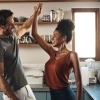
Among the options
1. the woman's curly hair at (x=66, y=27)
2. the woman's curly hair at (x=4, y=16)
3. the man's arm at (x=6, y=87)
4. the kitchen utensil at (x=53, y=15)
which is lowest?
the man's arm at (x=6, y=87)

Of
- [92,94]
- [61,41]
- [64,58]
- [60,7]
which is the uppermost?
[60,7]

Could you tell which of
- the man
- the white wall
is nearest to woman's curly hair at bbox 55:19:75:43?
the man

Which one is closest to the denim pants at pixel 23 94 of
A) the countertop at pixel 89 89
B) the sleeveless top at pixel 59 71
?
the sleeveless top at pixel 59 71

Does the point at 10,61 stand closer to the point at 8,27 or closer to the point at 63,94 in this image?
the point at 8,27

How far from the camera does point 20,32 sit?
2.42 m

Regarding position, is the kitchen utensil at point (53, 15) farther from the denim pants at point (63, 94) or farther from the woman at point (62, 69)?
the denim pants at point (63, 94)

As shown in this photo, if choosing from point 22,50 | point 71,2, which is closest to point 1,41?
point 22,50

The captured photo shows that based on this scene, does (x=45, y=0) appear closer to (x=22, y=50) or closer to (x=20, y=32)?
(x=22, y=50)

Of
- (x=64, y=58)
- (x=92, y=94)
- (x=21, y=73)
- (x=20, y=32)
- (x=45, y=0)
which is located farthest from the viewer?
(x=45, y=0)

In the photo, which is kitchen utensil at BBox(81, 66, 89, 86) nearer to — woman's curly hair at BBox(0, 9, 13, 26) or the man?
the man

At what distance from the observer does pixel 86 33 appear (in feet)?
13.1

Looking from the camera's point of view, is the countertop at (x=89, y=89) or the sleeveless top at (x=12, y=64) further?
the countertop at (x=89, y=89)

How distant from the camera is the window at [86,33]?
13.0ft

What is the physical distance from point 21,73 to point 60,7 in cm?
207
